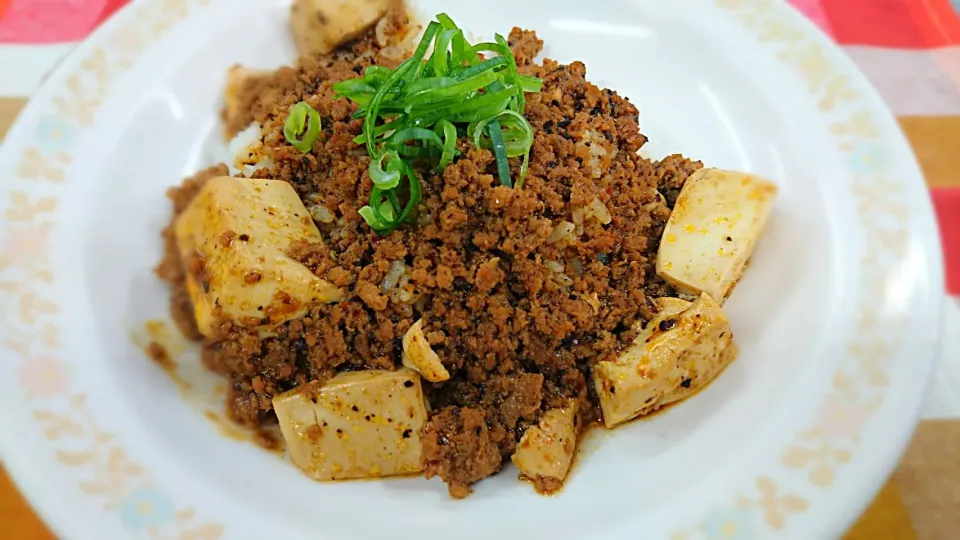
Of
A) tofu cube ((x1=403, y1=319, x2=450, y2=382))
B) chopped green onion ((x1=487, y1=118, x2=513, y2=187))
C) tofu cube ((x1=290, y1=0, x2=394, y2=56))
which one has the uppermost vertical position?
tofu cube ((x1=290, y1=0, x2=394, y2=56))

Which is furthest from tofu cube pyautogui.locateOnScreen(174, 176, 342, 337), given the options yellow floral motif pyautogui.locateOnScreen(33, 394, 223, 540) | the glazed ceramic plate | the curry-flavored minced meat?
yellow floral motif pyautogui.locateOnScreen(33, 394, 223, 540)

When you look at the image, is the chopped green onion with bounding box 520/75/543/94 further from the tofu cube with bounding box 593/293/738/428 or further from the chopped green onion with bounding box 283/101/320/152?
the tofu cube with bounding box 593/293/738/428

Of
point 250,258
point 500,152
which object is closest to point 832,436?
point 500,152

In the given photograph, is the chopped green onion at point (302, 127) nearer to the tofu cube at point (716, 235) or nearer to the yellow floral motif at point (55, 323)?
the yellow floral motif at point (55, 323)

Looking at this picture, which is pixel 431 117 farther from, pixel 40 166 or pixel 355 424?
pixel 40 166

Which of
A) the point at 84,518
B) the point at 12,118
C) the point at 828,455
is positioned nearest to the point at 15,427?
the point at 84,518

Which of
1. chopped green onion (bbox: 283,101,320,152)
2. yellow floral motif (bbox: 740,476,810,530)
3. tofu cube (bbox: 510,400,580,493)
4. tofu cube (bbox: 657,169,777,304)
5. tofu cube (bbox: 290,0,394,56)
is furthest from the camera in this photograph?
tofu cube (bbox: 290,0,394,56)
